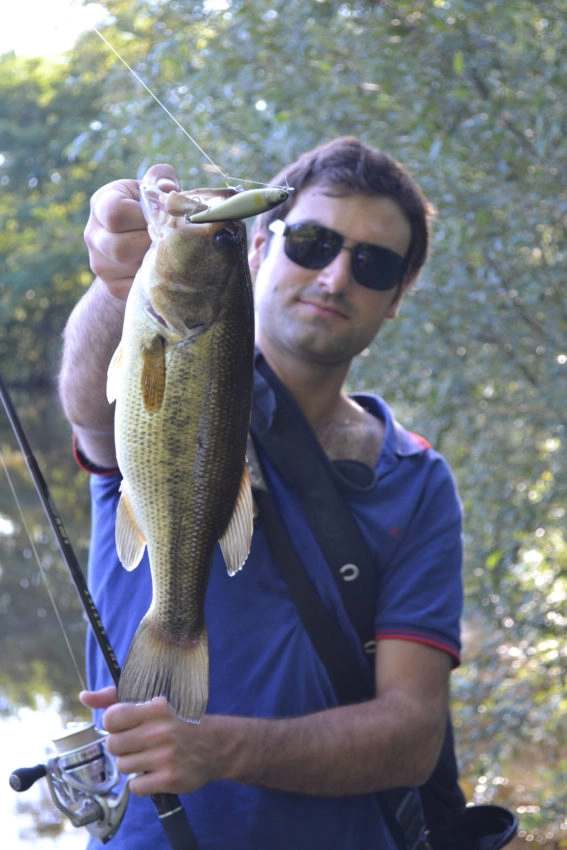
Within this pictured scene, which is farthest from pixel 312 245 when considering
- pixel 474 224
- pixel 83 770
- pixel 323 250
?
pixel 474 224

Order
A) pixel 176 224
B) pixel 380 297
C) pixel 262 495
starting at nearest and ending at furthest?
1. pixel 176 224
2. pixel 262 495
3. pixel 380 297

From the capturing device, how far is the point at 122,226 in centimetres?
165

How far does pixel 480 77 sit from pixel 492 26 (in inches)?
8.7

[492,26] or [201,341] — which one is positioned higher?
[201,341]

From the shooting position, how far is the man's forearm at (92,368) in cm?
205

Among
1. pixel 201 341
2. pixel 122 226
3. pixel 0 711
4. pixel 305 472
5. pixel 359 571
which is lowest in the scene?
pixel 0 711

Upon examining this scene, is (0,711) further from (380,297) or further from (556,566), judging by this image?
(380,297)

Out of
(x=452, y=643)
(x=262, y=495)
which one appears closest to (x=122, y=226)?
(x=262, y=495)

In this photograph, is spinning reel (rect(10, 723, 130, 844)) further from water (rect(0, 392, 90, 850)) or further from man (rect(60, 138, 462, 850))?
water (rect(0, 392, 90, 850))

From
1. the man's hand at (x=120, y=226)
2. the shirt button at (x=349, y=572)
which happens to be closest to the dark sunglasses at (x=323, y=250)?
the shirt button at (x=349, y=572)

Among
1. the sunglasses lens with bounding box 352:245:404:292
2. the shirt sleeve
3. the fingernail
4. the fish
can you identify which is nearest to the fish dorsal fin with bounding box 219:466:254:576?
the fish

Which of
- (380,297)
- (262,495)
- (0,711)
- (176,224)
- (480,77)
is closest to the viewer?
(176,224)

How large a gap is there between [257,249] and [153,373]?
1.19 metres

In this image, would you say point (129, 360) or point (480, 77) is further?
point (480, 77)
